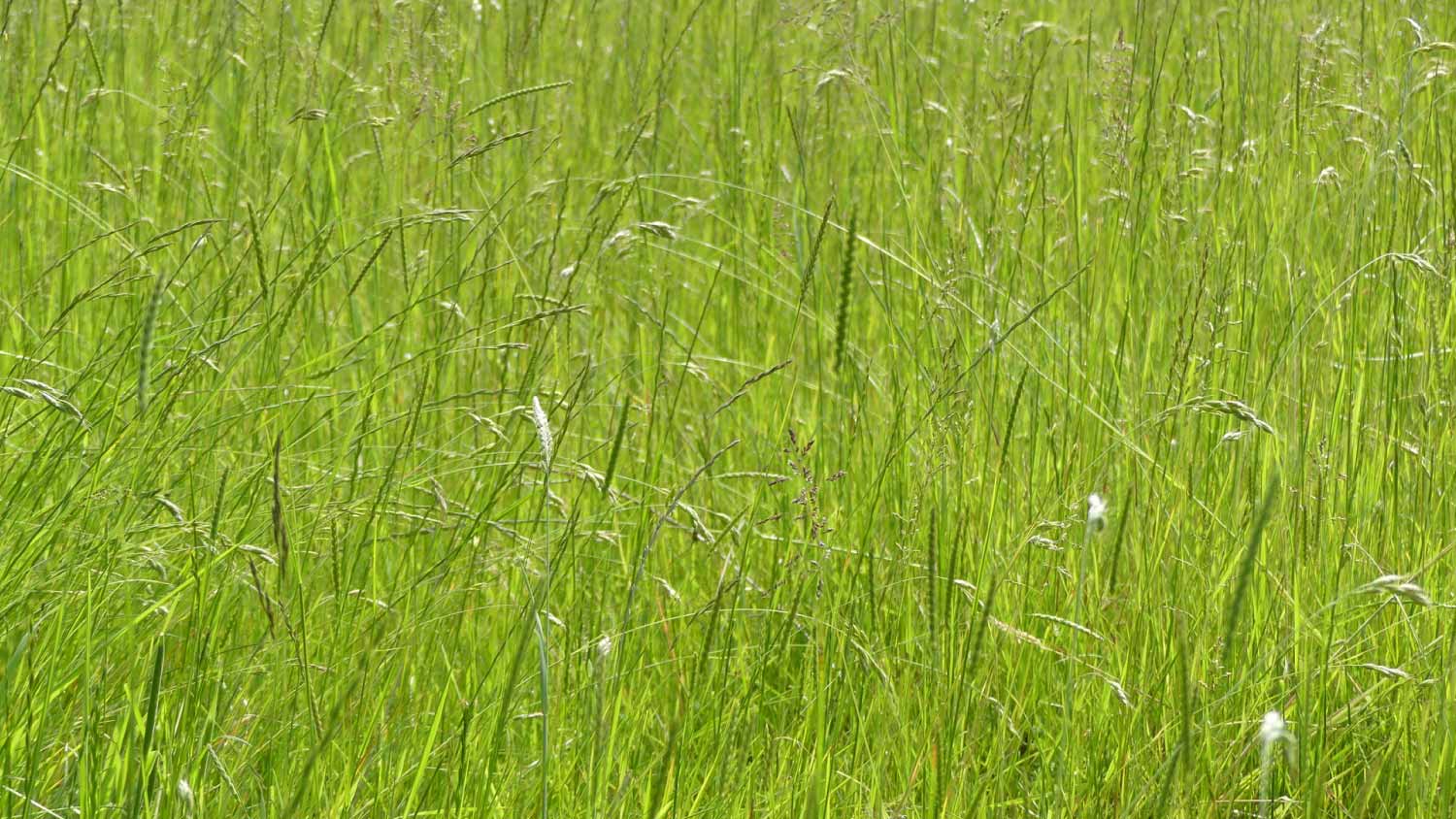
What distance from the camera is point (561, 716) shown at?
58.8 inches

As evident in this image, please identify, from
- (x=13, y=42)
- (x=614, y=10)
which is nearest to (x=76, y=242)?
(x=13, y=42)

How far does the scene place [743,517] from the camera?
6.55 feet

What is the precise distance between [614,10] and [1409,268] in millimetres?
3625

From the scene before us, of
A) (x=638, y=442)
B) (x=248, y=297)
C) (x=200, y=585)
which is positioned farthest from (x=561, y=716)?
(x=248, y=297)

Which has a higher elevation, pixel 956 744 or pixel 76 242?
pixel 76 242

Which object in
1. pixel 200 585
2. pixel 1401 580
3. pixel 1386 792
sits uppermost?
pixel 1401 580

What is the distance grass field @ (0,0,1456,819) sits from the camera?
1.39 metres

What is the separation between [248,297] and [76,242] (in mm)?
511

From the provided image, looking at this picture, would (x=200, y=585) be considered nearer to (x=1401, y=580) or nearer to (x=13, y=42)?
(x=1401, y=580)

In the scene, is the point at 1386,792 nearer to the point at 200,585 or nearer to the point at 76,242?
the point at 200,585

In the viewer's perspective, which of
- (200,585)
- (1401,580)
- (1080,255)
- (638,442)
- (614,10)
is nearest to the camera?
(1401,580)

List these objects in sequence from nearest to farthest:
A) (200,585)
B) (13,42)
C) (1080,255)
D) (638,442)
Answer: (200,585)
(638,442)
(1080,255)
(13,42)

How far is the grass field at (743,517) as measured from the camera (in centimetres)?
139

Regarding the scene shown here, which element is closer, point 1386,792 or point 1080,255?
point 1386,792
